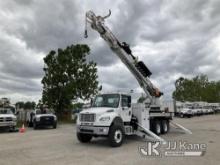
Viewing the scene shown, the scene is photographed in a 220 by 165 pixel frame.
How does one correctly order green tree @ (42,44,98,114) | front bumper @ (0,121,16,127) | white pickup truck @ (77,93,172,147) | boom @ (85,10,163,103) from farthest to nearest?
green tree @ (42,44,98,114)
front bumper @ (0,121,16,127)
boom @ (85,10,163,103)
white pickup truck @ (77,93,172,147)

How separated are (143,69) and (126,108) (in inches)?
183

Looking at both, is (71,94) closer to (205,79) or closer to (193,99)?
(193,99)

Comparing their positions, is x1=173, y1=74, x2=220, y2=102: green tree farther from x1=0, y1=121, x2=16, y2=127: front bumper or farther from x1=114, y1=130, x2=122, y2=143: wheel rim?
x1=114, y1=130, x2=122, y2=143: wheel rim

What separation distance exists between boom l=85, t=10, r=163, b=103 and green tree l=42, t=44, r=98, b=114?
18753 millimetres

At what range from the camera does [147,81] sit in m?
18.3

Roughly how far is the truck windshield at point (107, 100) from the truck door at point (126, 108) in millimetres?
386

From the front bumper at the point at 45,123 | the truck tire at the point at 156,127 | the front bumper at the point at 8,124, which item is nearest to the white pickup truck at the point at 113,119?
the truck tire at the point at 156,127

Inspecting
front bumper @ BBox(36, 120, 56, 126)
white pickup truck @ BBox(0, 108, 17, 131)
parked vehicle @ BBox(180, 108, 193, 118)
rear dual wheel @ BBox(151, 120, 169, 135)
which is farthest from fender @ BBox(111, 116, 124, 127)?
parked vehicle @ BBox(180, 108, 193, 118)

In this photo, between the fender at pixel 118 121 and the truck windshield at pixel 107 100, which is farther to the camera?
the truck windshield at pixel 107 100

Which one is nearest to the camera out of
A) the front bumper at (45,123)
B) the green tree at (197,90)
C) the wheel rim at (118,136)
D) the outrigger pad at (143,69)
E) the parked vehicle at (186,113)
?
the wheel rim at (118,136)

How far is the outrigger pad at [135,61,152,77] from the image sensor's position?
58.4 feet

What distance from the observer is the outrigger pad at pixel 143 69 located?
17797mm

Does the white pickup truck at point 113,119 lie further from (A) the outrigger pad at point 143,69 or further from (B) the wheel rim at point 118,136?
(A) the outrigger pad at point 143,69

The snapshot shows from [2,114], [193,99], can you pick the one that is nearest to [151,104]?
[2,114]
